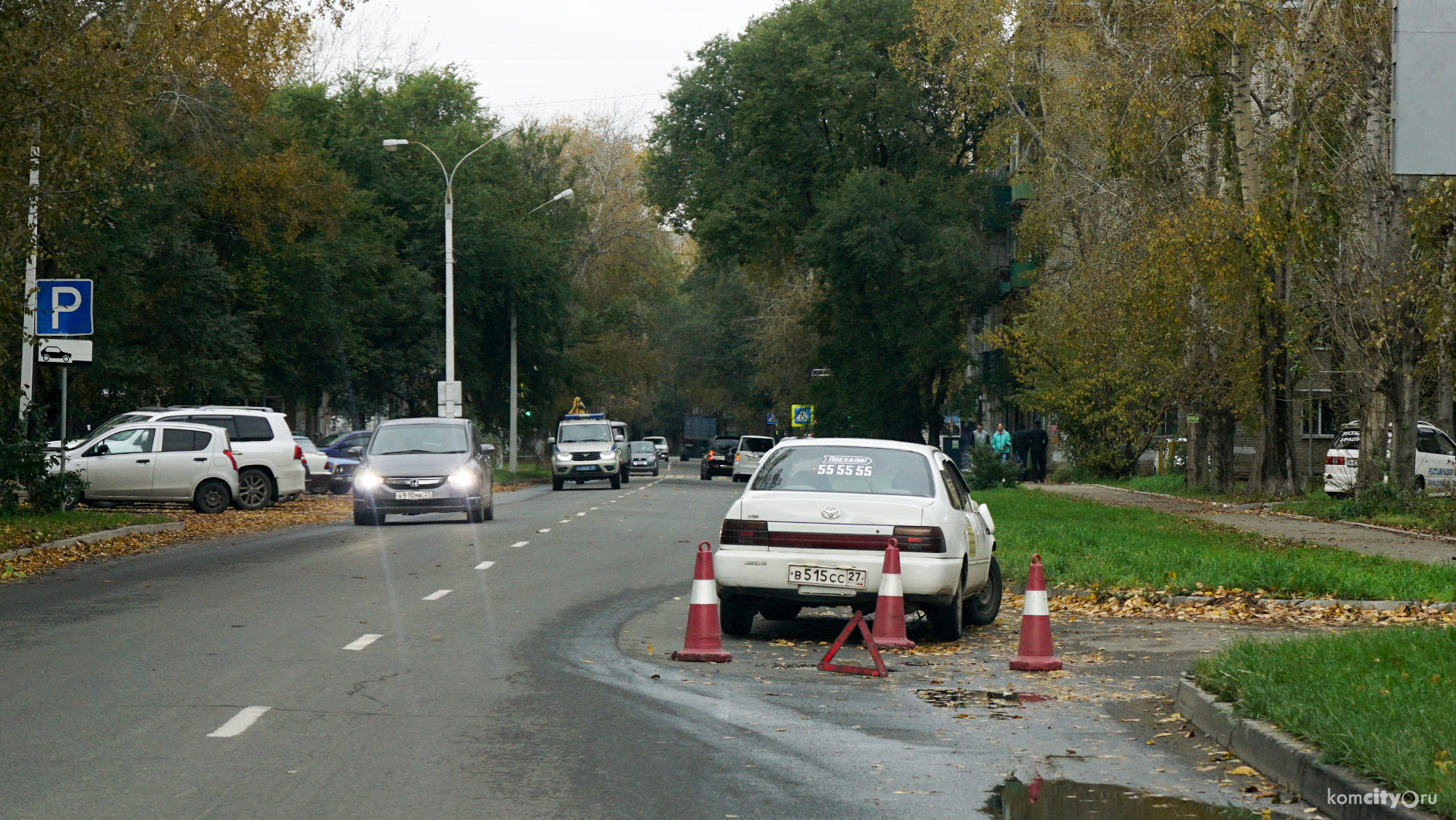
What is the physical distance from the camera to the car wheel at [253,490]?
31750 mm

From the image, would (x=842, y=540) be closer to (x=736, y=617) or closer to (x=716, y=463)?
(x=736, y=617)

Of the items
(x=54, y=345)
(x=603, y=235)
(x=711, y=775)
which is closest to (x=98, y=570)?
(x=54, y=345)

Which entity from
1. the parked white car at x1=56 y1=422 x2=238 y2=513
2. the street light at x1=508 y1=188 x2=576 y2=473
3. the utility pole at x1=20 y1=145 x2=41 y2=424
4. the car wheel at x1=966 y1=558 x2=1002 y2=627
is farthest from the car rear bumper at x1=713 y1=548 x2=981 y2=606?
the street light at x1=508 y1=188 x2=576 y2=473

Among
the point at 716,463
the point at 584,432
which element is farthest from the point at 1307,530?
the point at 716,463

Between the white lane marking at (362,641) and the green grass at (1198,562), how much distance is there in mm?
7093

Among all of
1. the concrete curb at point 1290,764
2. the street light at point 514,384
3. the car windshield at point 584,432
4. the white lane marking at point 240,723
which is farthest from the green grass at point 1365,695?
the street light at point 514,384

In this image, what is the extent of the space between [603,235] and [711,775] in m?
67.5

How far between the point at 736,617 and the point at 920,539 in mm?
1613

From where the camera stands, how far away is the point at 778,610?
13.6m

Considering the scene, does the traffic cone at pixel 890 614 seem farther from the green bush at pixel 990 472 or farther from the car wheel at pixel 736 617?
the green bush at pixel 990 472

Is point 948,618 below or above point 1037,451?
below

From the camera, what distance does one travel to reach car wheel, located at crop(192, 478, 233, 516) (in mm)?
30812

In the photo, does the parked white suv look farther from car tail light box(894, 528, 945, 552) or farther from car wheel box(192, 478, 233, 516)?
car tail light box(894, 528, 945, 552)

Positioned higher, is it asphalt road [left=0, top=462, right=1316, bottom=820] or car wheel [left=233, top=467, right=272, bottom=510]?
car wheel [left=233, top=467, right=272, bottom=510]
